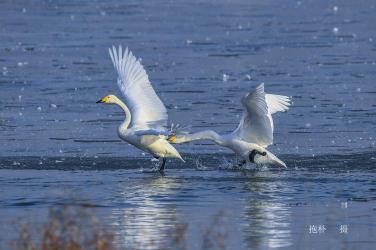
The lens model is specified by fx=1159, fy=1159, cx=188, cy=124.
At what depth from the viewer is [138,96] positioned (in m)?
14.0

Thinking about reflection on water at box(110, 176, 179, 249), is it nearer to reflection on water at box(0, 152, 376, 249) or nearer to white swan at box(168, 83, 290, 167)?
reflection on water at box(0, 152, 376, 249)

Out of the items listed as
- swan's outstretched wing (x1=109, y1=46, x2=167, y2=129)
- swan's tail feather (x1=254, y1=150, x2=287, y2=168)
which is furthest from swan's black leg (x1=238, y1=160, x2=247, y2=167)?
swan's outstretched wing (x1=109, y1=46, x2=167, y2=129)

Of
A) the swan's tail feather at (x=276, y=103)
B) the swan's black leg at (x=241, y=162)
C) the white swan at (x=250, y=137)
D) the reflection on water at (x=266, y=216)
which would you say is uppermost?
the swan's tail feather at (x=276, y=103)

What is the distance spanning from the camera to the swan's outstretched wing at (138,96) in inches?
533

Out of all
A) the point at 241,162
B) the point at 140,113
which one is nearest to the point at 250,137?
the point at 241,162

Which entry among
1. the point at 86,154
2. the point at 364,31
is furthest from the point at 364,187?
the point at 364,31

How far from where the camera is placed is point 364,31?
2486cm

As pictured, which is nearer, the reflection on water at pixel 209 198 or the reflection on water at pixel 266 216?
the reflection on water at pixel 266 216

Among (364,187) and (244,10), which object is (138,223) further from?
(244,10)

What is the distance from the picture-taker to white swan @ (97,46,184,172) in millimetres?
12969

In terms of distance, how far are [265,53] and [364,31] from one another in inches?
154

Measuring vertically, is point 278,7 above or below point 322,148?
above

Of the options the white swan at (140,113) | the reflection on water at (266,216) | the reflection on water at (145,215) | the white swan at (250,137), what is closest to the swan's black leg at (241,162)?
the white swan at (250,137)

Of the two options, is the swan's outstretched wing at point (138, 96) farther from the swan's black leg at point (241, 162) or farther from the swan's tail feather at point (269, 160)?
the swan's tail feather at point (269, 160)
